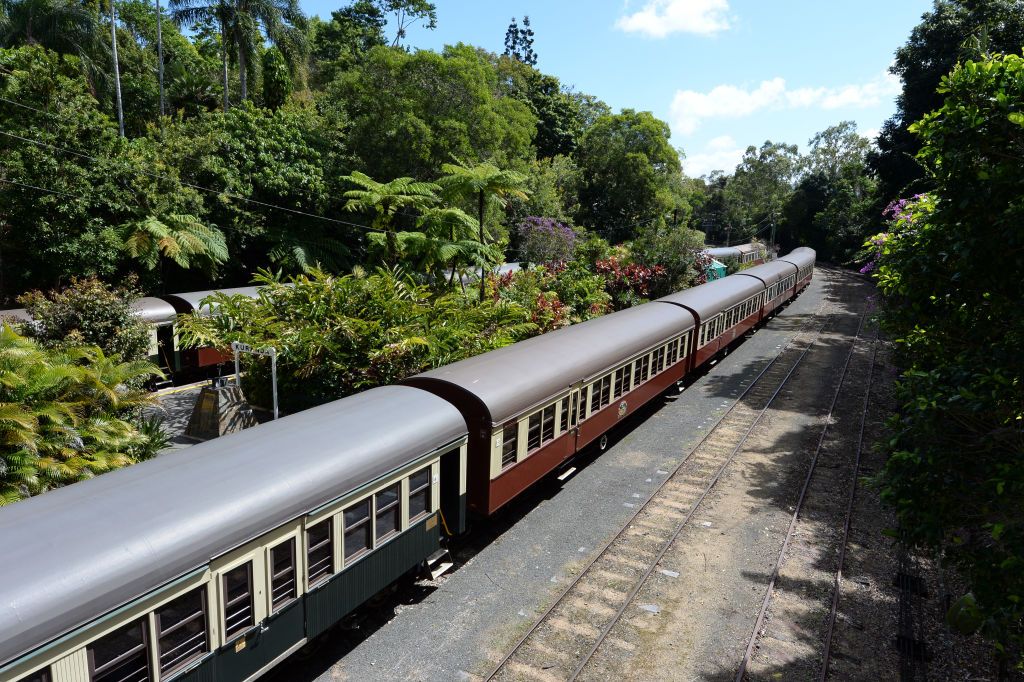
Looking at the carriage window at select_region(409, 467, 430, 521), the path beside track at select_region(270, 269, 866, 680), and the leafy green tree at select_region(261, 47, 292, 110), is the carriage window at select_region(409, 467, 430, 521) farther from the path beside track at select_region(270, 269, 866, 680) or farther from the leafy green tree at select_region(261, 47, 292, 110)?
the leafy green tree at select_region(261, 47, 292, 110)

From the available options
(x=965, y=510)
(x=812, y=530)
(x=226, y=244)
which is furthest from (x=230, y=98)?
(x=965, y=510)

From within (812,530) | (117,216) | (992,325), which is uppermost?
(117,216)

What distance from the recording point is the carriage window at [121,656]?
16.1 feet

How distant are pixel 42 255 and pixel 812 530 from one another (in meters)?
23.8

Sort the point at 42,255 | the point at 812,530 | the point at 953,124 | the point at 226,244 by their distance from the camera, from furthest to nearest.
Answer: the point at 226,244 → the point at 42,255 → the point at 812,530 → the point at 953,124

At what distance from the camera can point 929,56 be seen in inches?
1574

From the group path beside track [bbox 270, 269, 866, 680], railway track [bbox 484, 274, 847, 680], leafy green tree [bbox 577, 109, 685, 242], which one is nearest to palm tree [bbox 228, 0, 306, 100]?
leafy green tree [bbox 577, 109, 685, 242]

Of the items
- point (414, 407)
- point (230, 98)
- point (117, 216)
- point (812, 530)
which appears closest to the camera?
point (414, 407)

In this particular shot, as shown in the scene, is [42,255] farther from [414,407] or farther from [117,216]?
[414,407]

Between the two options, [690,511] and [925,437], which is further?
[690,511]

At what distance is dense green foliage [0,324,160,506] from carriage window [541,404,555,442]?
7383mm

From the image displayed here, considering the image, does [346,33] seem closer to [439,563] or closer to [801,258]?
[801,258]

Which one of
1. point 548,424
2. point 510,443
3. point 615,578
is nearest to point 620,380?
point 548,424

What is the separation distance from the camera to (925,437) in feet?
21.5
